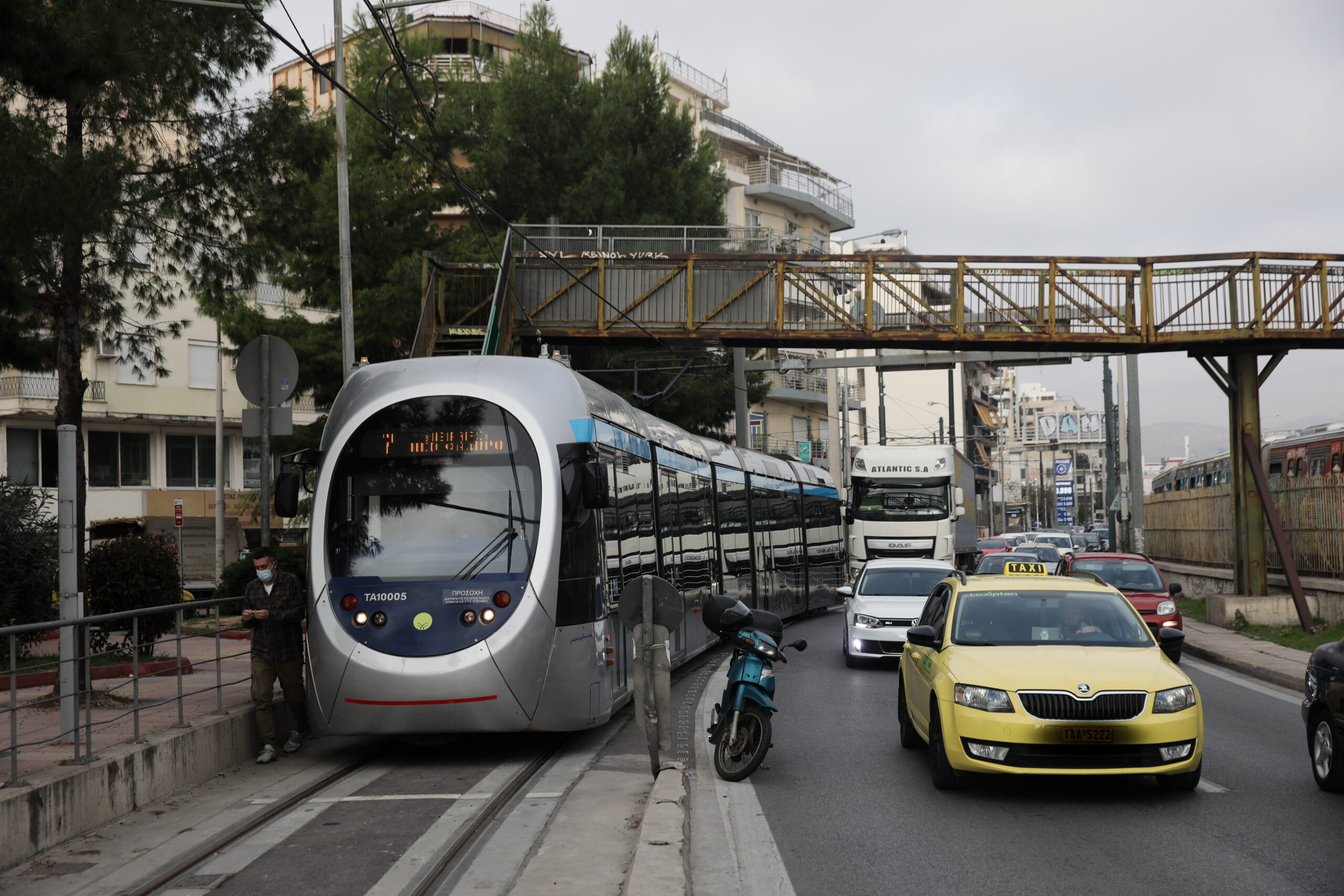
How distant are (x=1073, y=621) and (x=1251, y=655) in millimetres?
11168

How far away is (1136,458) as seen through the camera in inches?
1492

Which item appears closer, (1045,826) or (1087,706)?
(1045,826)

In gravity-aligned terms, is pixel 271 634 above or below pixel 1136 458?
below

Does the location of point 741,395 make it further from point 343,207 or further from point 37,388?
point 37,388

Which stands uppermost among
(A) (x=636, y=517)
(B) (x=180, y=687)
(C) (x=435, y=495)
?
(C) (x=435, y=495)

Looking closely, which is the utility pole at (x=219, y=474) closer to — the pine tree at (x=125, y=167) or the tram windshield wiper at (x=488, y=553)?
the pine tree at (x=125, y=167)

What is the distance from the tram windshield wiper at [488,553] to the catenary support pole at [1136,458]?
92.9 ft

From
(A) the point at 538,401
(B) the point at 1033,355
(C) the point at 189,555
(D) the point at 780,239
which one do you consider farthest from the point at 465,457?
(C) the point at 189,555

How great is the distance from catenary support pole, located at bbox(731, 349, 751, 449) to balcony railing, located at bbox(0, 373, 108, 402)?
19532 millimetres

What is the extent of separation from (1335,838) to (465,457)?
A: 6.86 metres

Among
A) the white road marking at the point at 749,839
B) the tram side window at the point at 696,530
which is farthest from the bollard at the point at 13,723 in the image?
the tram side window at the point at 696,530

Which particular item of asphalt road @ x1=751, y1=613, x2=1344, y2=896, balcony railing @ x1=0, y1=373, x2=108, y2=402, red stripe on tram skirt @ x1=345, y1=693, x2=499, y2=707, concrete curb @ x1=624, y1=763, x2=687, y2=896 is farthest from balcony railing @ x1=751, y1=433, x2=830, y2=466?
concrete curb @ x1=624, y1=763, x2=687, y2=896

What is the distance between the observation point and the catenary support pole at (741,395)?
35.7 m

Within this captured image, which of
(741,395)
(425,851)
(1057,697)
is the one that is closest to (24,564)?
(425,851)
